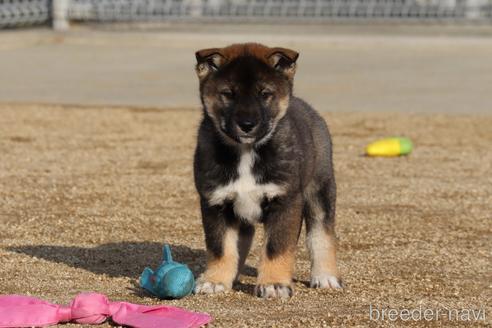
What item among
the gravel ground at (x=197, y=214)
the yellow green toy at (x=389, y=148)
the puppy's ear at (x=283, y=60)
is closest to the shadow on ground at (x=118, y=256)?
the gravel ground at (x=197, y=214)

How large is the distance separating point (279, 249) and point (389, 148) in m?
5.48

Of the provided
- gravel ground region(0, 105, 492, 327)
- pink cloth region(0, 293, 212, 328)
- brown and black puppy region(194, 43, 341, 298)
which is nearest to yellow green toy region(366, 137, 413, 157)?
gravel ground region(0, 105, 492, 327)

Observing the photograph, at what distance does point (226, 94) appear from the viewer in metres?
6.08

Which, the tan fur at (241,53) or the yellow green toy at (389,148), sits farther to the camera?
the yellow green toy at (389,148)

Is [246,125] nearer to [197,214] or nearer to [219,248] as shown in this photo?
[219,248]

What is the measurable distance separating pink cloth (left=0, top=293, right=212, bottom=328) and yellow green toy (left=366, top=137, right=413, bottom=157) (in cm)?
599

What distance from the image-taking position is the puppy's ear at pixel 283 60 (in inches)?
243

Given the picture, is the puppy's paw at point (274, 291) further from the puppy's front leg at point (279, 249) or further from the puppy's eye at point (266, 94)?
the puppy's eye at point (266, 94)

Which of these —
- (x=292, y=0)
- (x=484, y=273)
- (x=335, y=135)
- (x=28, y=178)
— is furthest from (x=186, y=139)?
(x=292, y=0)

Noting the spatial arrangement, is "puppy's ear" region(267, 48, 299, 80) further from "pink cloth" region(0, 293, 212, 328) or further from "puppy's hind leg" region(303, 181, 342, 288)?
"pink cloth" region(0, 293, 212, 328)

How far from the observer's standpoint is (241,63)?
6.11 m

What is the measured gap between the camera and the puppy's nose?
5969 millimetres

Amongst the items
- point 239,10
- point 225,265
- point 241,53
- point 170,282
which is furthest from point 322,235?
point 239,10

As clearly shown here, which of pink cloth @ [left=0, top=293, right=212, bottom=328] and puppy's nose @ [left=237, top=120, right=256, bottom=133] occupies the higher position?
puppy's nose @ [left=237, top=120, right=256, bottom=133]
